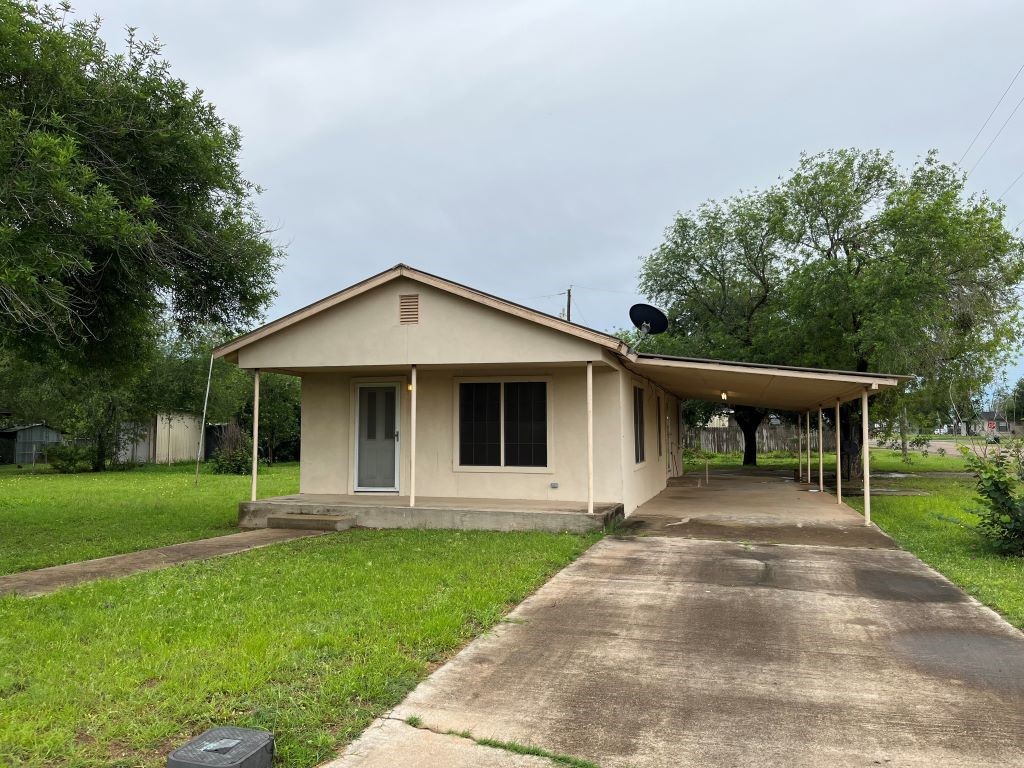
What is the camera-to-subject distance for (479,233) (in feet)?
107

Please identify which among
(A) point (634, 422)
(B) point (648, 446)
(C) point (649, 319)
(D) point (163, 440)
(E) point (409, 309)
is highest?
(C) point (649, 319)

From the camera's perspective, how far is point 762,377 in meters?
10.8

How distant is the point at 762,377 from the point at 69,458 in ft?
78.4

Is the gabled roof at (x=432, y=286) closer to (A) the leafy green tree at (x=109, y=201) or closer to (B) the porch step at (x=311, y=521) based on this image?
(A) the leafy green tree at (x=109, y=201)

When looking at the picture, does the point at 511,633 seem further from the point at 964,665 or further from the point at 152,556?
the point at 152,556

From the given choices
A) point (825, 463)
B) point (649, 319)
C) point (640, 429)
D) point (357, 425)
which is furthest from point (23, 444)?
point (825, 463)

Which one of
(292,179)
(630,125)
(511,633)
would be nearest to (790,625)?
(511,633)

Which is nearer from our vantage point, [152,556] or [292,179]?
[152,556]

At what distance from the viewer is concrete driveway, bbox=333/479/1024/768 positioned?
3301 mm

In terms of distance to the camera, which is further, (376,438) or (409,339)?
(376,438)

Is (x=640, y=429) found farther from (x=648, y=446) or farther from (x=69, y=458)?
(x=69, y=458)

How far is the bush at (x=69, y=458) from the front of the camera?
2469 cm

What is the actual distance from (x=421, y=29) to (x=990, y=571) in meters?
11.9

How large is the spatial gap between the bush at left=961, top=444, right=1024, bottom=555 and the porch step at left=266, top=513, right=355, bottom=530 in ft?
26.7
